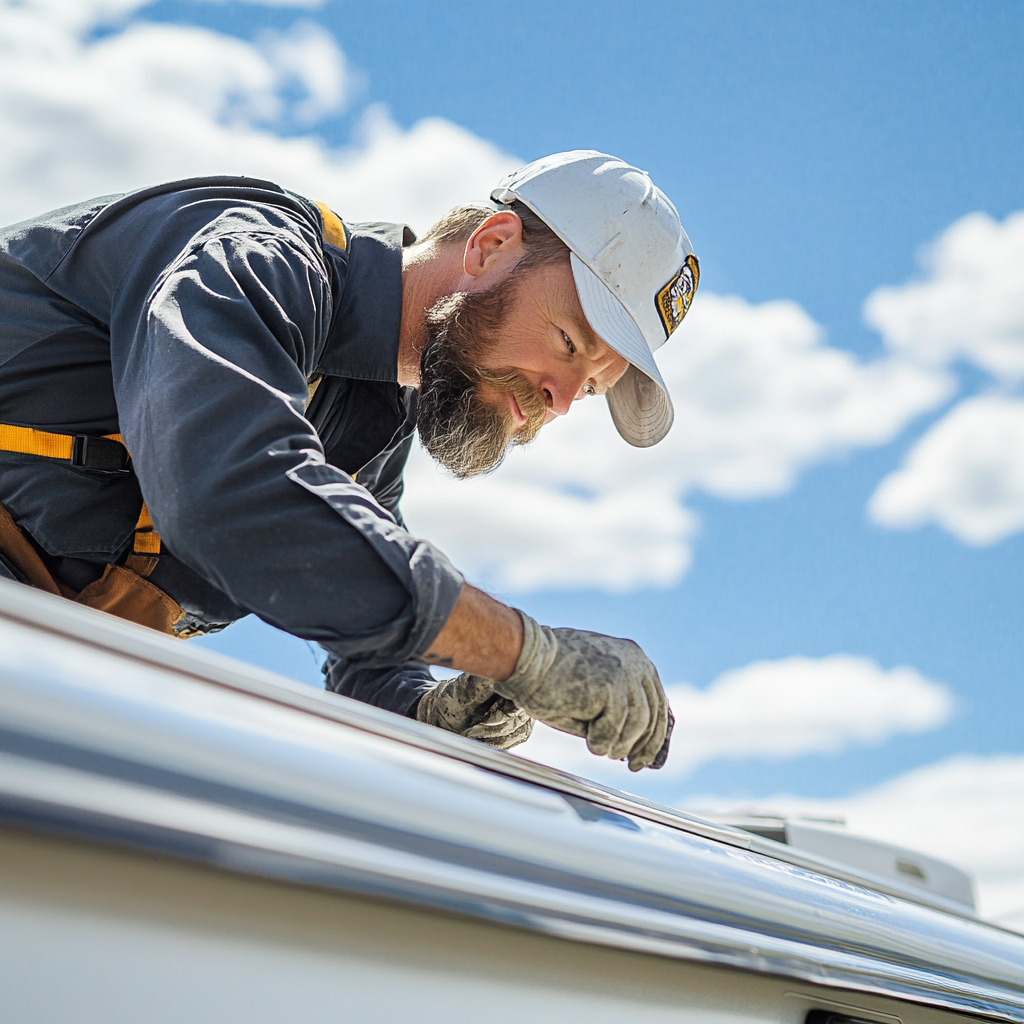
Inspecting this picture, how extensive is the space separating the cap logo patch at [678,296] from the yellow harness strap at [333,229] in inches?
28.0

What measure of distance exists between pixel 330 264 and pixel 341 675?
969 millimetres

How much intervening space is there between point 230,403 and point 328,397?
76cm

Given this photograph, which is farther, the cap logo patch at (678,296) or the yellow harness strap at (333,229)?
the cap logo patch at (678,296)

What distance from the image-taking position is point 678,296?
230 cm

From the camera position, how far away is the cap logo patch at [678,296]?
2229 mm

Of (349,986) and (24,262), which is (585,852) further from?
(24,262)

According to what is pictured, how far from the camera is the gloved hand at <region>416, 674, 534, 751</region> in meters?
1.67

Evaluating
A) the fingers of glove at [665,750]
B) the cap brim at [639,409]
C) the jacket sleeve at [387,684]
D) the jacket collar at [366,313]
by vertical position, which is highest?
the cap brim at [639,409]

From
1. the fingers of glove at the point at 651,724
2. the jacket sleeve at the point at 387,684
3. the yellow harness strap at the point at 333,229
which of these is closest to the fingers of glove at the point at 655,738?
the fingers of glove at the point at 651,724

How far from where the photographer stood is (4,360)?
1.68 m

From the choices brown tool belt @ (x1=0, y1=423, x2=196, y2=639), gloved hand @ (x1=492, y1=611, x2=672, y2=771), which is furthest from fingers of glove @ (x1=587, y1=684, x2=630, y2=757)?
brown tool belt @ (x1=0, y1=423, x2=196, y2=639)

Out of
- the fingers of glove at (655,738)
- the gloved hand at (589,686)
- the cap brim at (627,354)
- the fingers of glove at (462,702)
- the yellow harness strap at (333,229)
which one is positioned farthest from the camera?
the cap brim at (627,354)

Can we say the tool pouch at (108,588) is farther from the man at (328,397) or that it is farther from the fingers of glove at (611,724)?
the fingers of glove at (611,724)

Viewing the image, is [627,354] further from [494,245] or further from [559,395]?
[494,245]
